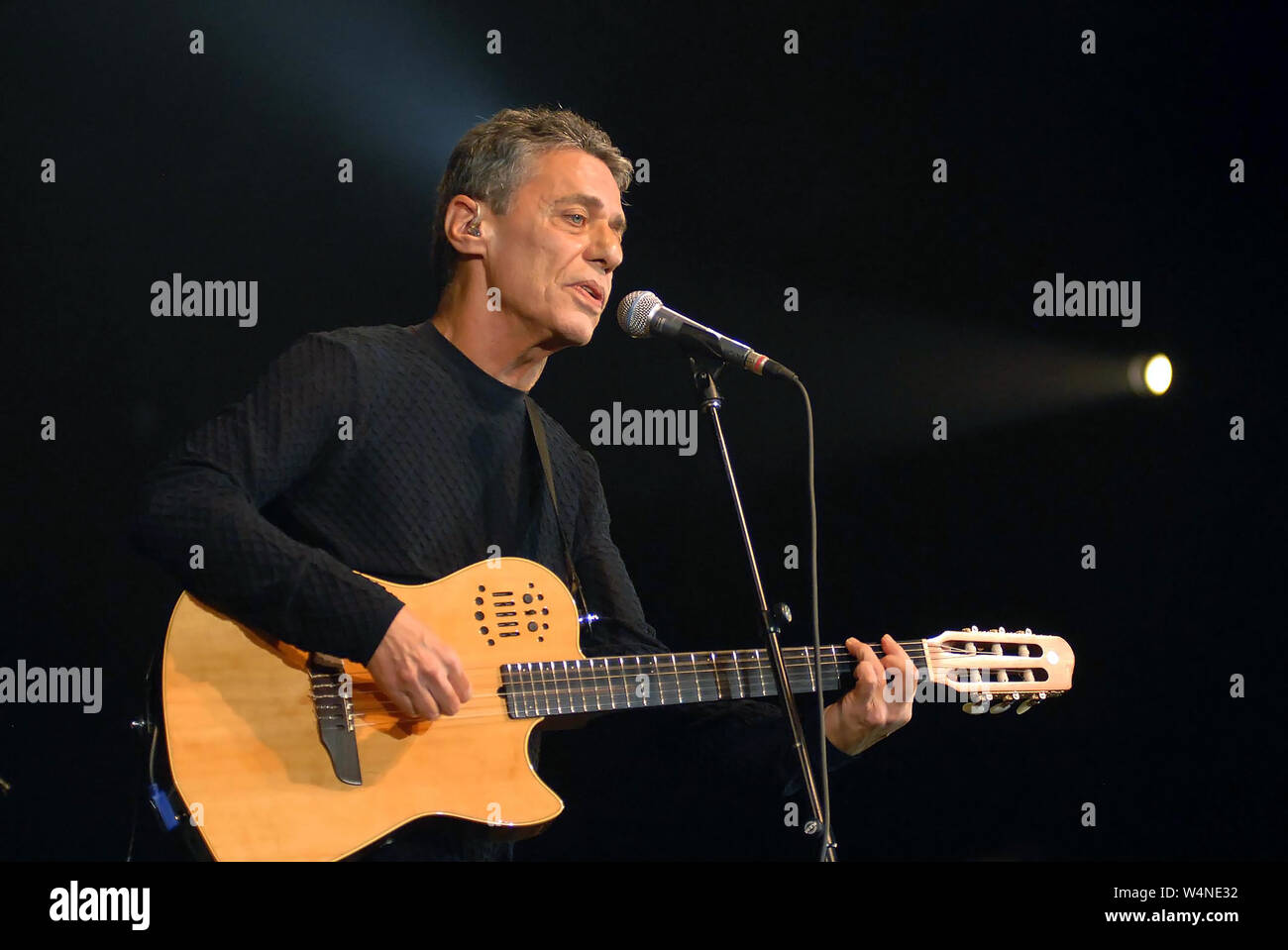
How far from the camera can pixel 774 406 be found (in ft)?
12.7

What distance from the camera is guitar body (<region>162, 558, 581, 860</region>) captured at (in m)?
2.44

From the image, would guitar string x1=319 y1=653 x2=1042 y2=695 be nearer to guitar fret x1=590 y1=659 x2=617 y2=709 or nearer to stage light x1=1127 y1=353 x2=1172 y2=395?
guitar fret x1=590 y1=659 x2=617 y2=709

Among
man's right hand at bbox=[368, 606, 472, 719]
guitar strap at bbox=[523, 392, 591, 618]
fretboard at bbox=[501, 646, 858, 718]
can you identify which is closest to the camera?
man's right hand at bbox=[368, 606, 472, 719]

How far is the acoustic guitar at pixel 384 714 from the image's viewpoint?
2447 mm

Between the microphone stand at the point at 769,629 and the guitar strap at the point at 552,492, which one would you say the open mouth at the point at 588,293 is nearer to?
the guitar strap at the point at 552,492

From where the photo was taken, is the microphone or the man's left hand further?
the man's left hand

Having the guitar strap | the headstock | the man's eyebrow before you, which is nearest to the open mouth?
the man's eyebrow

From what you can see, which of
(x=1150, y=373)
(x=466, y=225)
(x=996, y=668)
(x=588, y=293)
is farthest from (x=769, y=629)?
(x=1150, y=373)

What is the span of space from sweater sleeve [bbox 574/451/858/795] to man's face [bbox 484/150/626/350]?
44 centimetres

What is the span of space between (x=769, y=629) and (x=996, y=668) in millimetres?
775

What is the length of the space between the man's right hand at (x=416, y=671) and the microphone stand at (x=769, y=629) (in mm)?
624

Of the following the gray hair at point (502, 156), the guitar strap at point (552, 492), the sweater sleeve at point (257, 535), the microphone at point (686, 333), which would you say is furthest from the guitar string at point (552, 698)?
the gray hair at point (502, 156)
